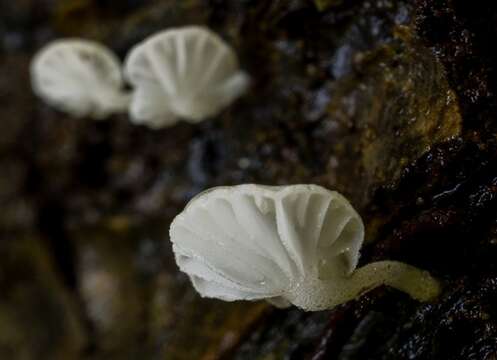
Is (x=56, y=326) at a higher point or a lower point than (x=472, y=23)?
lower

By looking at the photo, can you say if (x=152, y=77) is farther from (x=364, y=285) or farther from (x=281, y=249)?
(x=364, y=285)

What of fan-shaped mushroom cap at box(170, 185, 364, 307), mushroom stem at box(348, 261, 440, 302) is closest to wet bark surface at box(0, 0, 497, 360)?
mushroom stem at box(348, 261, 440, 302)

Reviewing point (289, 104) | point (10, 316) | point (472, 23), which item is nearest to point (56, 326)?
point (10, 316)

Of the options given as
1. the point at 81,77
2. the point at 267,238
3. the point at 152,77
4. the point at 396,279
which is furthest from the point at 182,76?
the point at 396,279

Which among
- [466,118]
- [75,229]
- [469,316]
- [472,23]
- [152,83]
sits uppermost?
[472,23]

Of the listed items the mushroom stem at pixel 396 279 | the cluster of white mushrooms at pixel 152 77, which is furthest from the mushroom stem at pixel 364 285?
the cluster of white mushrooms at pixel 152 77

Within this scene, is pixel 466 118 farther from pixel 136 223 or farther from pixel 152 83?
pixel 136 223
